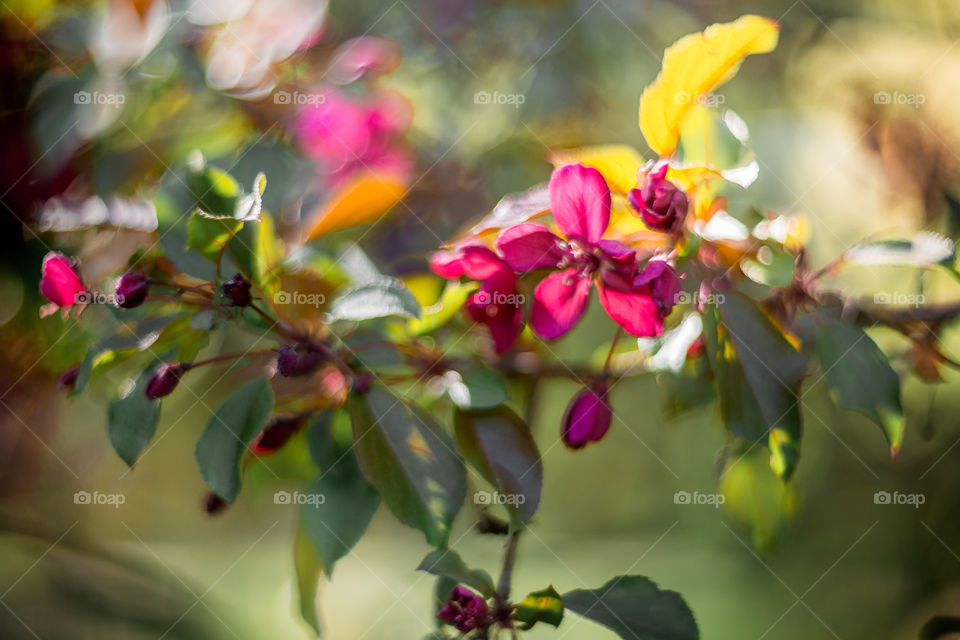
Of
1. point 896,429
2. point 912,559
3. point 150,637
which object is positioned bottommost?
point 912,559

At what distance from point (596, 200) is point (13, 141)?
0.78 meters

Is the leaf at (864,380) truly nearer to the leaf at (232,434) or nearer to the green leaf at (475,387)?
the green leaf at (475,387)

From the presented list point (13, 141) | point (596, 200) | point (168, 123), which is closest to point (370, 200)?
point (596, 200)

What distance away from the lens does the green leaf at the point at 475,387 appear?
1.83ft

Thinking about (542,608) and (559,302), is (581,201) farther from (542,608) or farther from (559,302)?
(542,608)

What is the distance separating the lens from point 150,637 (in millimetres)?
1287

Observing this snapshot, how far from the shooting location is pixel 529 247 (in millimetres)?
550

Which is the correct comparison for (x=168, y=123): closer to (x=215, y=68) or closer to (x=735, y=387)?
(x=215, y=68)

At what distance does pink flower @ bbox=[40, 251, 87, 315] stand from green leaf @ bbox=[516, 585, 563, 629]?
0.41 meters

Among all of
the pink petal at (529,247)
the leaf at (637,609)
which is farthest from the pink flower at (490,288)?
the leaf at (637,609)

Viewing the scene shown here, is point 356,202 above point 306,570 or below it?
above

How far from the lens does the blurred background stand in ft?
2.91

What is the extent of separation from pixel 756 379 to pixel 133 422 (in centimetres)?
45

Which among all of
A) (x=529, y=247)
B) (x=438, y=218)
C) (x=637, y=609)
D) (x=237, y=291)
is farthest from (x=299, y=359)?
(x=438, y=218)
